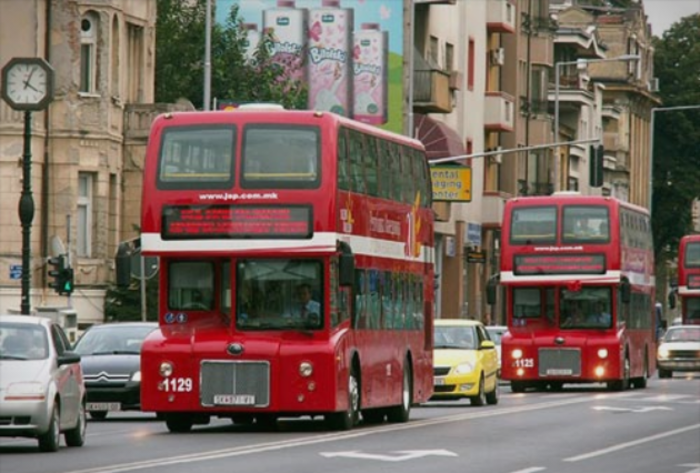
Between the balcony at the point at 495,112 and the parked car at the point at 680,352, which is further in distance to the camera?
the balcony at the point at 495,112

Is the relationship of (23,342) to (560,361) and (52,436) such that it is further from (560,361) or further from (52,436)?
(560,361)

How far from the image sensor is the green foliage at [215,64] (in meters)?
67.9

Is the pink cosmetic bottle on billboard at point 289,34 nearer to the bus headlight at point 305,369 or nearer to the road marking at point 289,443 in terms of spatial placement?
the road marking at point 289,443

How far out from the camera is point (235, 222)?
31.0m

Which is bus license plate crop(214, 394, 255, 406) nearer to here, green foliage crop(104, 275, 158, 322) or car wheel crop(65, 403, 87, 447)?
car wheel crop(65, 403, 87, 447)

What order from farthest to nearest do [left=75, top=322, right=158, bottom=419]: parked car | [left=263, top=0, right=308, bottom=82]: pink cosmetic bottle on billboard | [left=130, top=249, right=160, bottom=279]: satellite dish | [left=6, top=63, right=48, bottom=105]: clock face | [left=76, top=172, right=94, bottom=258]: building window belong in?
[left=263, top=0, right=308, bottom=82]: pink cosmetic bottle on billboard, [left=76, top=172, right=94, bottom=258]: building window, [left=130, top=249, right=160, bottom=279]: satellite dish, [left=6, top=63, right=48, bottom=105]: clock face, [left=75, top=322, right=158, bottom=419]: parked car

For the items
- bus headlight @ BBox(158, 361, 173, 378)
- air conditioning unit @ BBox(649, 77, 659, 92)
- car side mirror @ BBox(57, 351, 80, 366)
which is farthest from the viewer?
air conditioning unit @ BBox(649, 77, 659, 92)

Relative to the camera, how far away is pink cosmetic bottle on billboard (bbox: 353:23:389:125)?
68875 millimetres

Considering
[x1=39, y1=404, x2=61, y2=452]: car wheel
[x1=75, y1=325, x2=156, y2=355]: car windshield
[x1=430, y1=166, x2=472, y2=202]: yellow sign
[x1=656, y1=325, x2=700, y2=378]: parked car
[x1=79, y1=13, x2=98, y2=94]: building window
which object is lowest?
[x1=656, y1=325, x2=700, y2=378]: parked car

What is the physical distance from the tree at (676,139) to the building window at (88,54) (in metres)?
67.2

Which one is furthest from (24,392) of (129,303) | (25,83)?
(129,303)

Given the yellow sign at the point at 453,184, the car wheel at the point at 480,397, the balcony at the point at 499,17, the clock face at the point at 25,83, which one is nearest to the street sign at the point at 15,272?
the clock face at the point at 25,83

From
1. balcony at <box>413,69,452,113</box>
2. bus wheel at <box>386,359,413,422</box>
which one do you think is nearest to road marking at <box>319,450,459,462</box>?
bus wheel at <box>386,359,413,422</box>

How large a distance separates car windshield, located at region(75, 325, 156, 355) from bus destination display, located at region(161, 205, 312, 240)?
617 cm
